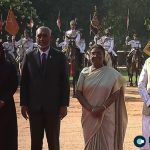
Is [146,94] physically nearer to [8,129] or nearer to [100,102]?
[100,102]

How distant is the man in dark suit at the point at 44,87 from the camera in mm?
6566

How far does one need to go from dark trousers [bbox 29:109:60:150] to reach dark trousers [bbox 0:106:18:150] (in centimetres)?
26

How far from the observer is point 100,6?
56.5 meters

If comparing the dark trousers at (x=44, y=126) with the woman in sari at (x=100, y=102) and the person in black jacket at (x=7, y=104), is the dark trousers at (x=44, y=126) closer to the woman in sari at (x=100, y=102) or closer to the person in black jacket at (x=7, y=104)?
the person in black jacket at (x=7, y=104)

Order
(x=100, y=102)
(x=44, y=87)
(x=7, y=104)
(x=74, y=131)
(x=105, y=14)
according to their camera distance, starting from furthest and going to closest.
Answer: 1. (x=105, y=14)
2. (x=74, y=131)
3. (x=100, y=102)
4. (x=7, y=104)
5. (x=44, y=87)

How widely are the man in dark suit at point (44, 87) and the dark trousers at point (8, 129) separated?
190mm

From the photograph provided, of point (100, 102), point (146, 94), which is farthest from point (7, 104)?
point (146, 94)

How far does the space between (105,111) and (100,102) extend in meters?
0.15

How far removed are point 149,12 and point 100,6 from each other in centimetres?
590

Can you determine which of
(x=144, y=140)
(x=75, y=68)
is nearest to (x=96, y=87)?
(x=144, y=140)

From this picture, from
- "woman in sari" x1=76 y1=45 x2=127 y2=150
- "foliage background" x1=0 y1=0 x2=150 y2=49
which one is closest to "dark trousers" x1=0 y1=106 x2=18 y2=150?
"woman in sari" x1=76 y1=45 x2=127 y2=150

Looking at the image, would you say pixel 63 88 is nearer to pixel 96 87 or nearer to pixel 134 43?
pixel 96 87

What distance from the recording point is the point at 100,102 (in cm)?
679

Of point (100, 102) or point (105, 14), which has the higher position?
point (100, 102)
